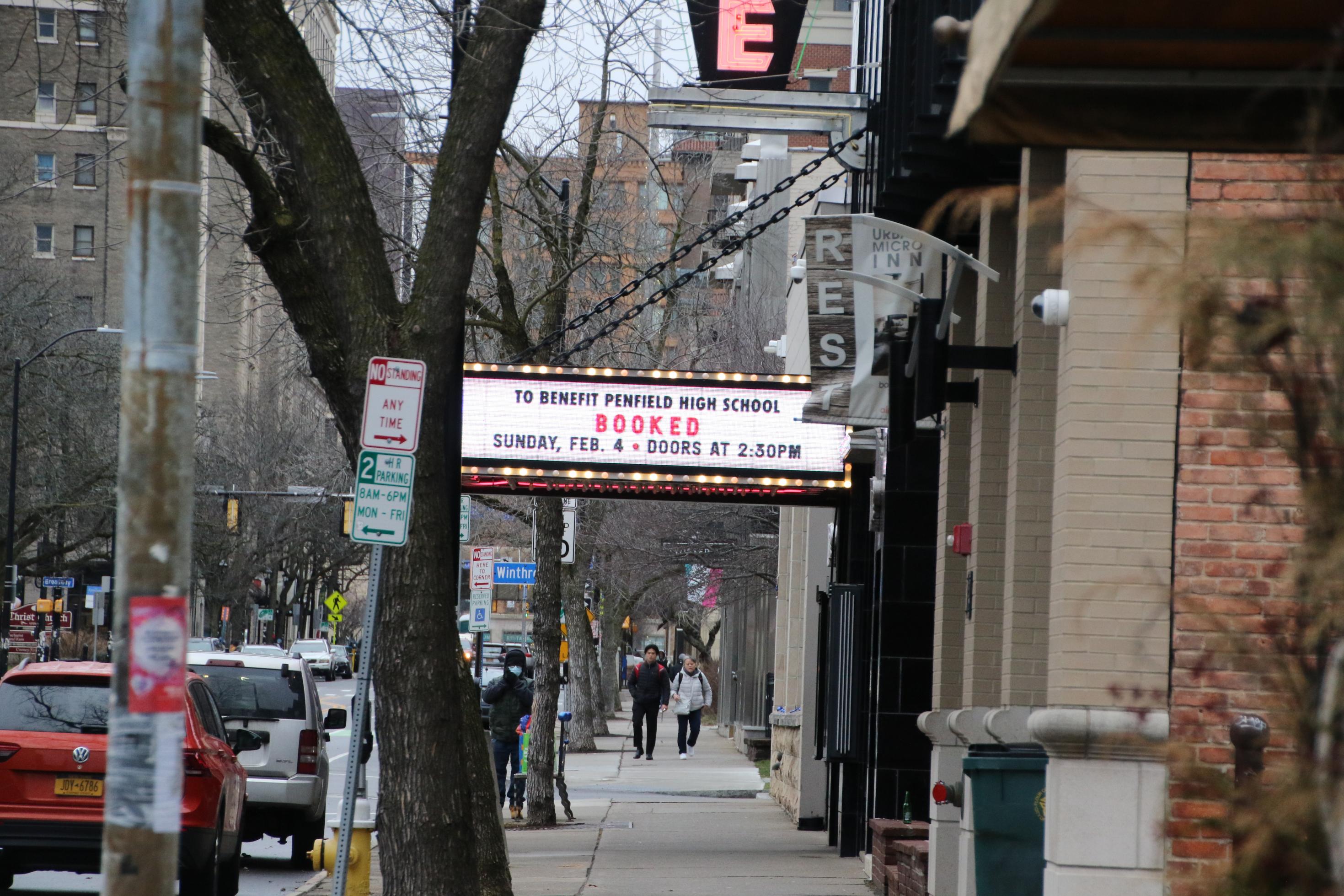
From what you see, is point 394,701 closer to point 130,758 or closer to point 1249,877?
point 130,758

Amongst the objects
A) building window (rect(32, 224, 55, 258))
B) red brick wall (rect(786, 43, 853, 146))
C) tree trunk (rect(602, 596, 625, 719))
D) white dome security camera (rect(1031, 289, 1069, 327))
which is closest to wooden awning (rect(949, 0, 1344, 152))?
white dome security camera (rect(1031, 289, 1069, 327))

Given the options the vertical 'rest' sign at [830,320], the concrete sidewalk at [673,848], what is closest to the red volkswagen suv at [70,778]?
the concrete sidewalk at [673,848]

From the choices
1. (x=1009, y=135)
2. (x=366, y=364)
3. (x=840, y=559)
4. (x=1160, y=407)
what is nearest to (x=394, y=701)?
(x=366, y=364)

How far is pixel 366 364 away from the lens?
30.7 ft

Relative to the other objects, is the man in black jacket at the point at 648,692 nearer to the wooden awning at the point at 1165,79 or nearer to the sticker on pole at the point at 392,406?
the sticker on pole at the point at 392,406

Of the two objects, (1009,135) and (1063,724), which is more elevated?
(1009,135)

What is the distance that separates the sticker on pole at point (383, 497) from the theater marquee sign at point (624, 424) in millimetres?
5992

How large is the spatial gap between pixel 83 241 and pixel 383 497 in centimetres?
7749

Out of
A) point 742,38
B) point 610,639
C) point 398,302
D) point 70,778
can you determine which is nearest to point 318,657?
point 610,639

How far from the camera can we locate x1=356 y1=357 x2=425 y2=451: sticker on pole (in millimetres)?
8328

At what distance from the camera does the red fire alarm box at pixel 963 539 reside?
1019 centimetres

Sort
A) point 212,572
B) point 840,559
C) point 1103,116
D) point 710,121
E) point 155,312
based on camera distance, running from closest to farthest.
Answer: point 1103,116 → point 155,312 → point 710,121 → point 840,559 → point 212,572

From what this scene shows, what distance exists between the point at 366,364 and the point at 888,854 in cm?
581

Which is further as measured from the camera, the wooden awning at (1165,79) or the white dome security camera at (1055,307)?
the white dome security camera at (1055,307)
